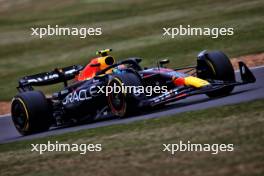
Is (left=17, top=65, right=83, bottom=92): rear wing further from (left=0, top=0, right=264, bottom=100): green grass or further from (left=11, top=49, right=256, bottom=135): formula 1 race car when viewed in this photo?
(left=0, top=0, right=264, bottom=100): green grass

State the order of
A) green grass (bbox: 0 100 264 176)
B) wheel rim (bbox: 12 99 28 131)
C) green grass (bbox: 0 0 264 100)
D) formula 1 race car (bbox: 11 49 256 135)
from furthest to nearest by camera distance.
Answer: green grass (bbox: 0 0 264 100), wheel rim (bbox: 12 99 28 131), formula 1 race car (bbox: 11 49 256 135), green grass (bbox: 0 100 264 176)

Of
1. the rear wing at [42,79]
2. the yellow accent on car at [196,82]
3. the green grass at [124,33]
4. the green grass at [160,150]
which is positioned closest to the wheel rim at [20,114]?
the rear wing at [42,79]

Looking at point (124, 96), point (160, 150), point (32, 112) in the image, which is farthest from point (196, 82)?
point (160, 150)

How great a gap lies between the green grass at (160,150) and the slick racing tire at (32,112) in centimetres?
126

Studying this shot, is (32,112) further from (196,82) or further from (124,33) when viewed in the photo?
(124,33)

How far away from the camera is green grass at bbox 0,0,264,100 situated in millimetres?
24188

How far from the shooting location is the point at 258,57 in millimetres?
21188

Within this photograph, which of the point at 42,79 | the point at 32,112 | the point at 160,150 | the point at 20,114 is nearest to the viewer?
the point at 160,150

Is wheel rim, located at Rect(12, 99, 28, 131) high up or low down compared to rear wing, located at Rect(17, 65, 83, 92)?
down

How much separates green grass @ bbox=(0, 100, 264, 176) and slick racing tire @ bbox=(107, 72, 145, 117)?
0.86m

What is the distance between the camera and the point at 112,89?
44.2ft

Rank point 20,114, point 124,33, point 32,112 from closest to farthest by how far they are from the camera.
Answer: point 32,112 → point 20,114 → point 124,33

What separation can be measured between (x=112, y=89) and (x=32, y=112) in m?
1.72

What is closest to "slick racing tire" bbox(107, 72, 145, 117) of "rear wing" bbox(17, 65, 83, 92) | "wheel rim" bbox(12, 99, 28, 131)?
"wheel rim" bbox(12, 99, 28, 131)
